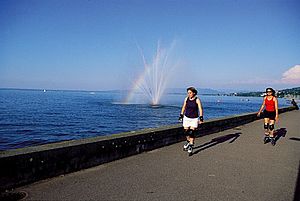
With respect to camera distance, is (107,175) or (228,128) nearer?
(107,175)

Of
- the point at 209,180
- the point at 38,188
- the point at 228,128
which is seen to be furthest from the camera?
the point at 228,128

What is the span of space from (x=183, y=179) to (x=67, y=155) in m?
2.20

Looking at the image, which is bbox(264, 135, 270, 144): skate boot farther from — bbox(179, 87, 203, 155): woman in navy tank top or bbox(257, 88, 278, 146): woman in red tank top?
bbox(179, 87, 203, 155): woman in navy tank top

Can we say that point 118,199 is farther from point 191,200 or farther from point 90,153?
point 90,153

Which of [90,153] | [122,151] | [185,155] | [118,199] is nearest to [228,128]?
[185,155]

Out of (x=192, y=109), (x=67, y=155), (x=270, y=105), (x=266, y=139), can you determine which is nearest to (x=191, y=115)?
(x=192, y=109)

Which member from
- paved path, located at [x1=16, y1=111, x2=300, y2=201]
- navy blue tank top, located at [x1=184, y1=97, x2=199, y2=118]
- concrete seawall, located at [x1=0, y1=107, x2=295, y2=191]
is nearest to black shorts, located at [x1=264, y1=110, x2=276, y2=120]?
paved path, located at [x1=16, y1=111, x2=300, y2=201]

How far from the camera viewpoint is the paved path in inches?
178

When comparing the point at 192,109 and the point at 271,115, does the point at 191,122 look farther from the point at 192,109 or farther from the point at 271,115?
the point at 271,115

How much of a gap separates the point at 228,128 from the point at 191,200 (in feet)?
34.4

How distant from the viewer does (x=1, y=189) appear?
14.2 ft

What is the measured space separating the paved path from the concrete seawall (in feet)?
0.58

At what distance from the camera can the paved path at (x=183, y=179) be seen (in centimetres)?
452

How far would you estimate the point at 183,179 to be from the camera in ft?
17.7
